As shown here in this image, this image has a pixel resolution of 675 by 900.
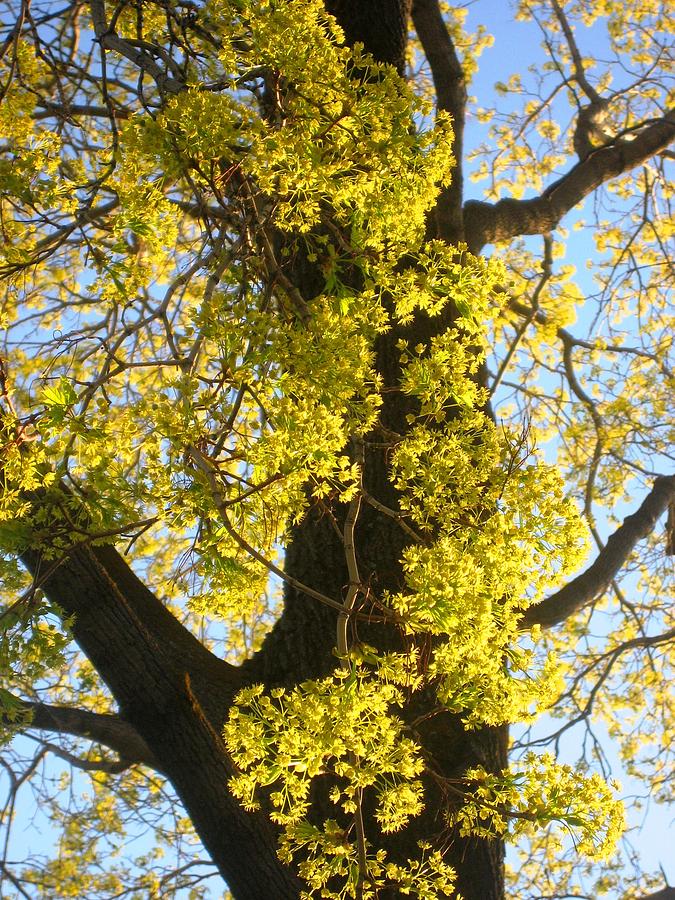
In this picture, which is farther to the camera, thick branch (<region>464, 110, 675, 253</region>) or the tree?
thick branch (<region>464, 110, 675, 253</region>)

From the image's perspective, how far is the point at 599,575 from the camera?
475 centimetres

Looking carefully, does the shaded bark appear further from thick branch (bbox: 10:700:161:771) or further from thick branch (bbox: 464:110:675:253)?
thick branch (bbox: 464:110:675:253)

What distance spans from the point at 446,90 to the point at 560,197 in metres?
1.07

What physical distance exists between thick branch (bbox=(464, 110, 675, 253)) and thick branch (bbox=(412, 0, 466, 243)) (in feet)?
1.03

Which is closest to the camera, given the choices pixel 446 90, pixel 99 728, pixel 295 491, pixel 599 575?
pixel 295 491

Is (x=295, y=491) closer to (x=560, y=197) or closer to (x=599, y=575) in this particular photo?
(x=599, y=575)

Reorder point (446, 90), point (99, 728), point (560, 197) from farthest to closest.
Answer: point (560, 197), point (446, 90), point (99, 728)

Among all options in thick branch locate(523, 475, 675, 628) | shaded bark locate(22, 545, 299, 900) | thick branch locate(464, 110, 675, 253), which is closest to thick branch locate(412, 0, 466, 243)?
thick branch locate(464, 110, 675, 253)

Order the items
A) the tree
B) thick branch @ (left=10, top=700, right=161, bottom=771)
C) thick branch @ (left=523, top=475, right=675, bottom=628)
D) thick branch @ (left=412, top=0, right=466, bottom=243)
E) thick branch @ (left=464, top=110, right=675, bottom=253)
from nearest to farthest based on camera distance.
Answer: the tree < thick branch @ (left=10, top=700, right=161, bottom=771) < thick branch @ (left=523, top=475, right=675, bottom=628) < thick branch @ (left=412, top=0, right=466, bottom=243) < thick branch @ (left=464, top=110, right=675, bottom=253)

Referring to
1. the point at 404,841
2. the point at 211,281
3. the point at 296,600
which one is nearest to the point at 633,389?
the point at 296,600

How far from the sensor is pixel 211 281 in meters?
2.69

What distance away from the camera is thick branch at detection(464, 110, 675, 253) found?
5.49 meters

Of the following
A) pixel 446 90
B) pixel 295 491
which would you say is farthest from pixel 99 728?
pixel 446 90

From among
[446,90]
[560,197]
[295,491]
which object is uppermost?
[446,90]
